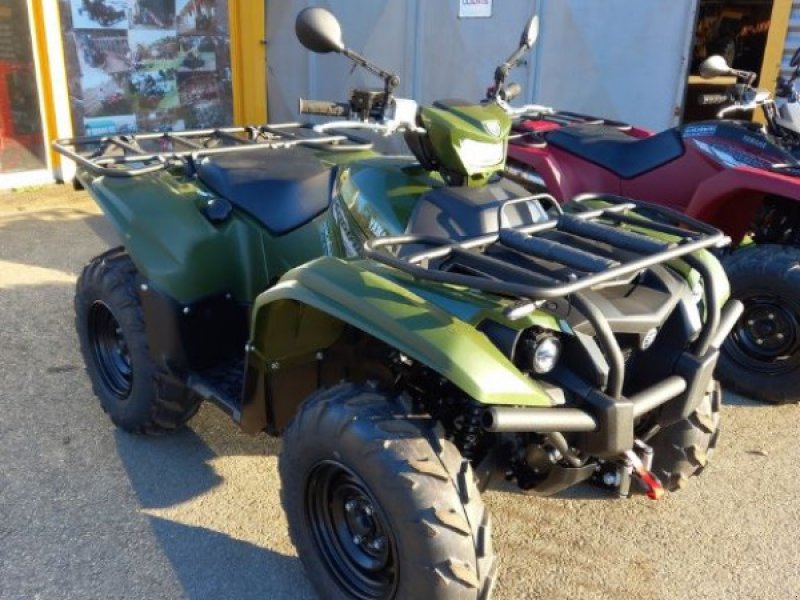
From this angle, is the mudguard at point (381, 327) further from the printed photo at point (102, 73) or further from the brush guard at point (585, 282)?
the printed photo at point (102, 73)

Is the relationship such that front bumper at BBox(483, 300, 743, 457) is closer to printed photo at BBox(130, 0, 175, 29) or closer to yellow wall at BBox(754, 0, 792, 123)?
yellow wall at BBox(754, 0, 792, 123)

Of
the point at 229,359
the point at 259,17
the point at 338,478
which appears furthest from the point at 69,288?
the point at 259,17

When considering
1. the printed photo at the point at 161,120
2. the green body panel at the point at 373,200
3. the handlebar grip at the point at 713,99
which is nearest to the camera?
the green body panel at the point at 373,200

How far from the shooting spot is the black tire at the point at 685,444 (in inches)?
104

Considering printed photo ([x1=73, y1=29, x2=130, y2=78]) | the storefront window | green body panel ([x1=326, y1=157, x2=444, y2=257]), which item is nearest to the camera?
green body panel ([x1=326, y1=157, x2=444, y2=257])

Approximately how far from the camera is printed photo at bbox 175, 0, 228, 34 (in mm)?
8578

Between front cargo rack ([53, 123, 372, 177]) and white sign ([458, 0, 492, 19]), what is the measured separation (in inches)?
158

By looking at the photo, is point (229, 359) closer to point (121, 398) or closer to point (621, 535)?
point (121, 398)

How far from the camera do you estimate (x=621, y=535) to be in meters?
2.77

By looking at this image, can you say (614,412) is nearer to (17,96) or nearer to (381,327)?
(381,327)

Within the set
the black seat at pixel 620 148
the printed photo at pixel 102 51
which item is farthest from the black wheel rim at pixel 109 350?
the printed photo at pixel 102 51

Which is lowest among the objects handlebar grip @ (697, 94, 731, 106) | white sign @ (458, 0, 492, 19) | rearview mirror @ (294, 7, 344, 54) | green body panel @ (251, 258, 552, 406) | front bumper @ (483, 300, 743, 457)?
front bumper @ (483, 300, 743, 457)

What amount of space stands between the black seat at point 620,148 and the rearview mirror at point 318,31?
87.3 inches

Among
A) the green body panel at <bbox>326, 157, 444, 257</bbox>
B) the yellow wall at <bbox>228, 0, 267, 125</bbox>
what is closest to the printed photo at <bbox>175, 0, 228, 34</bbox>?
the yellow wall at <bbox>228, 0, 267, 125</bbox>
